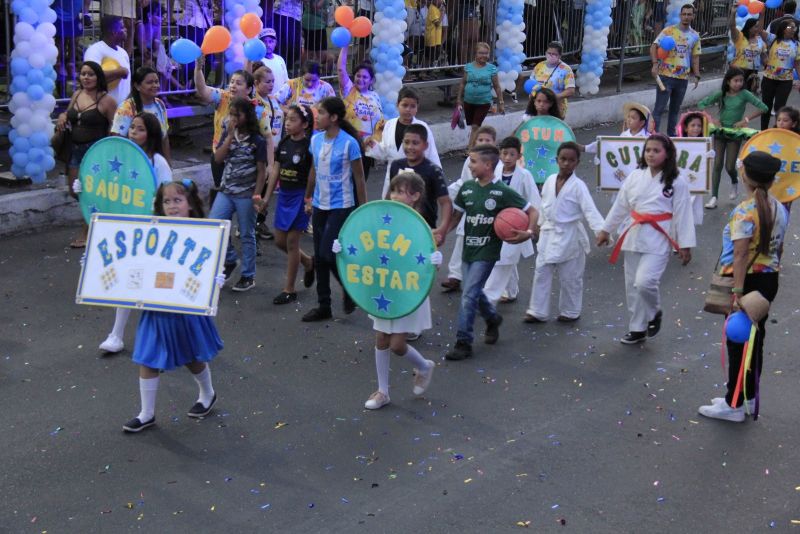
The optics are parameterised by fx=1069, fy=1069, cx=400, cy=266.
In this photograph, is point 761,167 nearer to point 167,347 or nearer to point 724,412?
point 724,412

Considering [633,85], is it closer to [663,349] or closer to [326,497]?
[663,349]

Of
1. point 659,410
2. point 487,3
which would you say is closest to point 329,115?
point 659,410

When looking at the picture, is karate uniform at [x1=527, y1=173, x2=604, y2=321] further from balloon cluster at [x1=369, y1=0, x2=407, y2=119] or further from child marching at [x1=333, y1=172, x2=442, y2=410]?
balloon cluster at [x1=369, y1=0, x2=407, y2=119]

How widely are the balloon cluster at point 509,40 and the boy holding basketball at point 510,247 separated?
7.68 metres

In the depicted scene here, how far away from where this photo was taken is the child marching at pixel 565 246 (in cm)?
866

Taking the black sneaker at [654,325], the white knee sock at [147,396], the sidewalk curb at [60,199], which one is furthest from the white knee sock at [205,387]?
the sidewalk curb at [60,199]

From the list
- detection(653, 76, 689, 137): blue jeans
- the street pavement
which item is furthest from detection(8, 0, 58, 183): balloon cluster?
detection(653, 76, 689, 137): blue jeans

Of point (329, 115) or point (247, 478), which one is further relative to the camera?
point (329, 115)

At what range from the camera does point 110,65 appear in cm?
1074

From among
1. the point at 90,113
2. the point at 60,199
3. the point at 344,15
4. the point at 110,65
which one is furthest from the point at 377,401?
the point at 344,15

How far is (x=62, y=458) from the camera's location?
19.9 ft

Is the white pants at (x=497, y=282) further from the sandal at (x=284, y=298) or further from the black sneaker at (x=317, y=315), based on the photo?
the sandal at (x=284, y=298)

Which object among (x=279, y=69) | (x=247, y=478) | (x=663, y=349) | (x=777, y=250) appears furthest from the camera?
(x=279, y=69)

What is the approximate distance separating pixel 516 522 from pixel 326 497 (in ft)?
3.31
